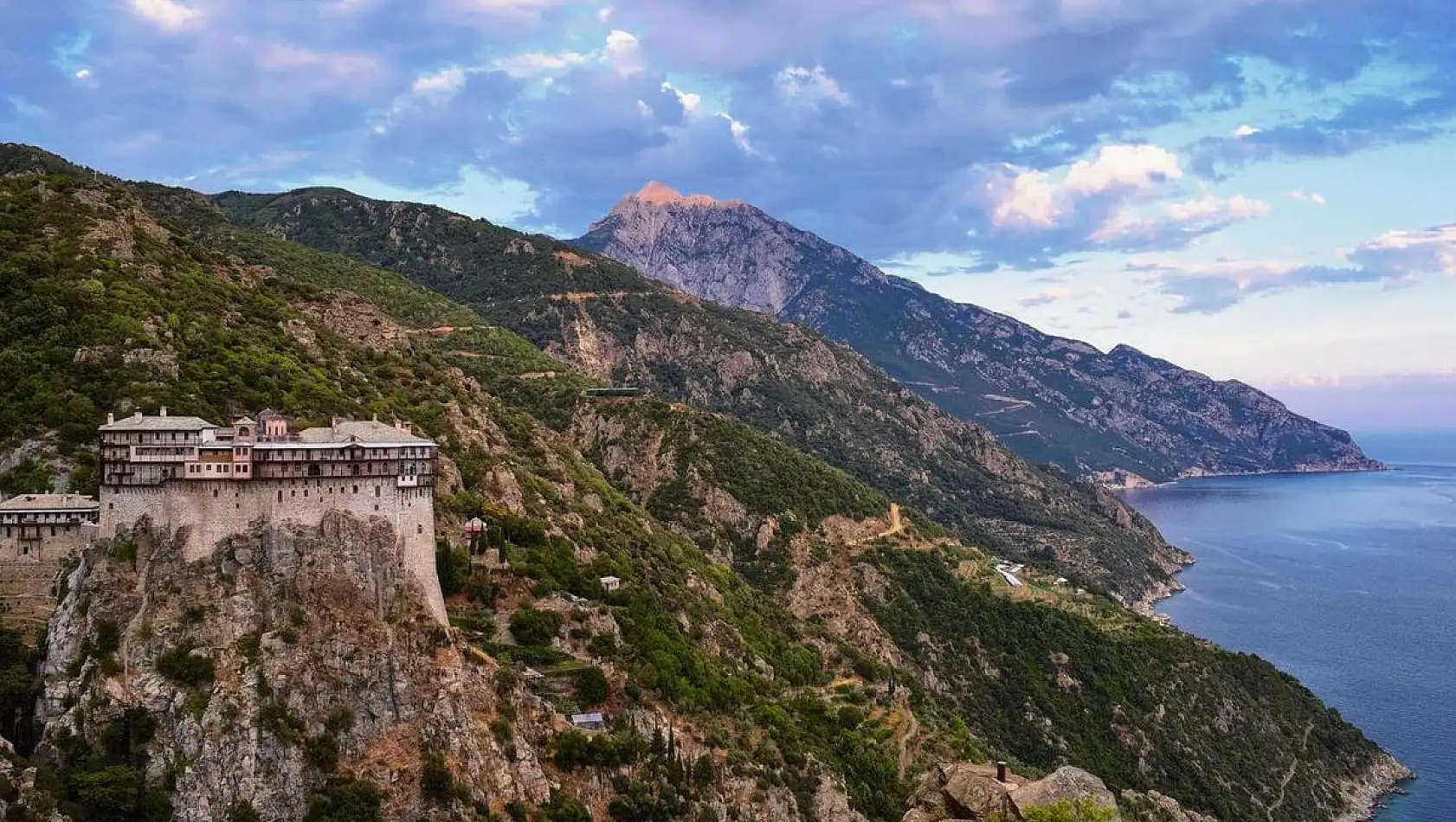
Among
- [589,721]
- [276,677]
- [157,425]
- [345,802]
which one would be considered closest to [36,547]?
[157,425]

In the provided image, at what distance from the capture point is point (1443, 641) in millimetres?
154875

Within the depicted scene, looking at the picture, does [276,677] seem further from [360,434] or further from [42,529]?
[42,529]

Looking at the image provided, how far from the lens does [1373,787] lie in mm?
112125

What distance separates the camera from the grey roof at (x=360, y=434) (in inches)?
1764

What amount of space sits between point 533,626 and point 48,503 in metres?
21.6

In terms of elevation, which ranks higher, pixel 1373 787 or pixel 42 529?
pixel 42 529

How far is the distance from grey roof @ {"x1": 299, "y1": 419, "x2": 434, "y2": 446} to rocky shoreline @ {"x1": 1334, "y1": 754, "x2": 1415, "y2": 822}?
327 ft

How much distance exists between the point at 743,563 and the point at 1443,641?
344 feet

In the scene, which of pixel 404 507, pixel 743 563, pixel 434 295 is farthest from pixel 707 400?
pixel 404 507

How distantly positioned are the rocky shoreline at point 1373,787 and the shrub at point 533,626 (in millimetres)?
86845

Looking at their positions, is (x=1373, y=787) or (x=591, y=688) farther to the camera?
(x=1373, y=787)

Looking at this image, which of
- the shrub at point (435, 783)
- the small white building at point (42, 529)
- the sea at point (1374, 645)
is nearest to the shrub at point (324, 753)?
the shrub at point (435, 783)

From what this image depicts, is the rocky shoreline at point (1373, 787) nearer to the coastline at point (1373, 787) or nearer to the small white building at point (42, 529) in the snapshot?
the coastline at point (1373, 787)

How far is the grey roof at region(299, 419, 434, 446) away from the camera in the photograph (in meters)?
44.8
